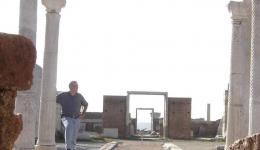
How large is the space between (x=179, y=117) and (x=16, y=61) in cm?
3468

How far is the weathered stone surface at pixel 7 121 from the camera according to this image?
3.25 meters

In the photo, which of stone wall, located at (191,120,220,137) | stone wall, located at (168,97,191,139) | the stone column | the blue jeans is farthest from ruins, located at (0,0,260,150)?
stone wall, located at (191,120,220,137)

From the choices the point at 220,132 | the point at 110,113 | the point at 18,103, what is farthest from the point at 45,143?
the point at 220,132

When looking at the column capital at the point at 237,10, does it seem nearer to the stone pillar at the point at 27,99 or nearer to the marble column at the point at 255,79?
the marble column at the point at 255,79

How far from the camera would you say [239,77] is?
14.9 m

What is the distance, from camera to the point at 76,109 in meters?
9.29

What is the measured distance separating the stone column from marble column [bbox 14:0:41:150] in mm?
1754

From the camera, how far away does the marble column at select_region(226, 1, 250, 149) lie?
14898mm

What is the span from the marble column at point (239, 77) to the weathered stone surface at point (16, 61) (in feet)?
39.5

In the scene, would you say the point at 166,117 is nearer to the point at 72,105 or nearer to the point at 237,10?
the point at 237,10

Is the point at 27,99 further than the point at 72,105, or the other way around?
the point at 27,99

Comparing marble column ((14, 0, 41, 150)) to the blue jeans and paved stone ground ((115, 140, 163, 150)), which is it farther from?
paved stone ground ((115, 140, 163, 150))

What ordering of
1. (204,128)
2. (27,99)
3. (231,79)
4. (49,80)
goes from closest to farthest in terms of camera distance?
1. (27,99)
2. (49,80)
3. (231,79)
4. (204,128)

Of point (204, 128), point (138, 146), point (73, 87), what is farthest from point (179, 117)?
point (73, 87)
